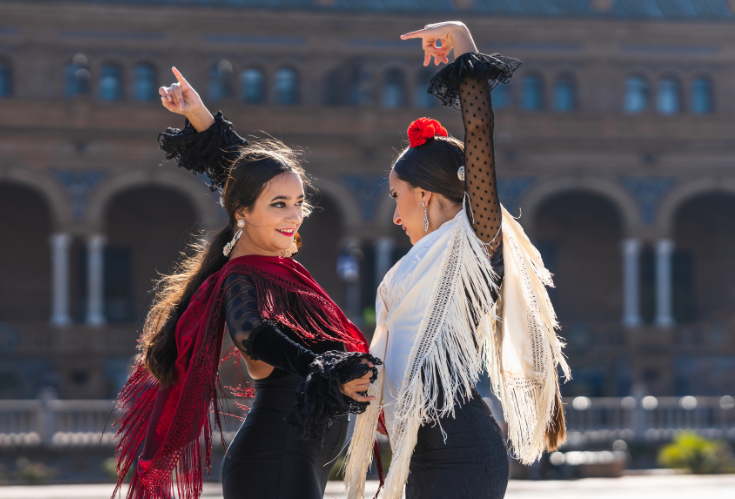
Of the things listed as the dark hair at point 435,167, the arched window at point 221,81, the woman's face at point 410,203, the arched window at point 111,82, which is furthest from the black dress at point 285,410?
the arched window at point 111,82

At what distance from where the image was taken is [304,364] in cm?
248

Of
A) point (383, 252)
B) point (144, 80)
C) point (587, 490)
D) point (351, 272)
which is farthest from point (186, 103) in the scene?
Result: point (144, 80)

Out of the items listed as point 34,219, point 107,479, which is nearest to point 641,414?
point 107,479

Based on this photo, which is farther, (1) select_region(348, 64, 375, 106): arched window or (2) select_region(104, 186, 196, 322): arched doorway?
(2) select_region(104, 186, 196, 322): arched doorway

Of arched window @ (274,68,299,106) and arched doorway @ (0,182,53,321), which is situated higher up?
arched window @ (274,68,299,106)

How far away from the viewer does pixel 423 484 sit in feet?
8.65

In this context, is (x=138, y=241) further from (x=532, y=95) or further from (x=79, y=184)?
(x=532, y=95)

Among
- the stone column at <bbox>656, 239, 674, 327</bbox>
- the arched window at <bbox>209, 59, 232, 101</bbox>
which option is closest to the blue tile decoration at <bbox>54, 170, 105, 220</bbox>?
the arched window at <bbox>209, 59, 232, 101</bbox>

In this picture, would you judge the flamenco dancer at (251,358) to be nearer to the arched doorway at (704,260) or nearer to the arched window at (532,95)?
the arched window at (532,95)

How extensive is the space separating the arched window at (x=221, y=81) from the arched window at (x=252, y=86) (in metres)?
0.51

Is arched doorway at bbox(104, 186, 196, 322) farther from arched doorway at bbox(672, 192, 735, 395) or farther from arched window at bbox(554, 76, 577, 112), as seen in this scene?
arched doorway at bbox(672, 192, 735, 395)

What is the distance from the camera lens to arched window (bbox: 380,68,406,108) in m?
24.3

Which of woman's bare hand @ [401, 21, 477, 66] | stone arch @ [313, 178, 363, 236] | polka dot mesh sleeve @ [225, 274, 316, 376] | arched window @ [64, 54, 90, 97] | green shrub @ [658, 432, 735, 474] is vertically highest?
arched window @ [64, 54, 90, 97]

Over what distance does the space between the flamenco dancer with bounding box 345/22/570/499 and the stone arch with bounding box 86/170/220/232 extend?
1893cm
